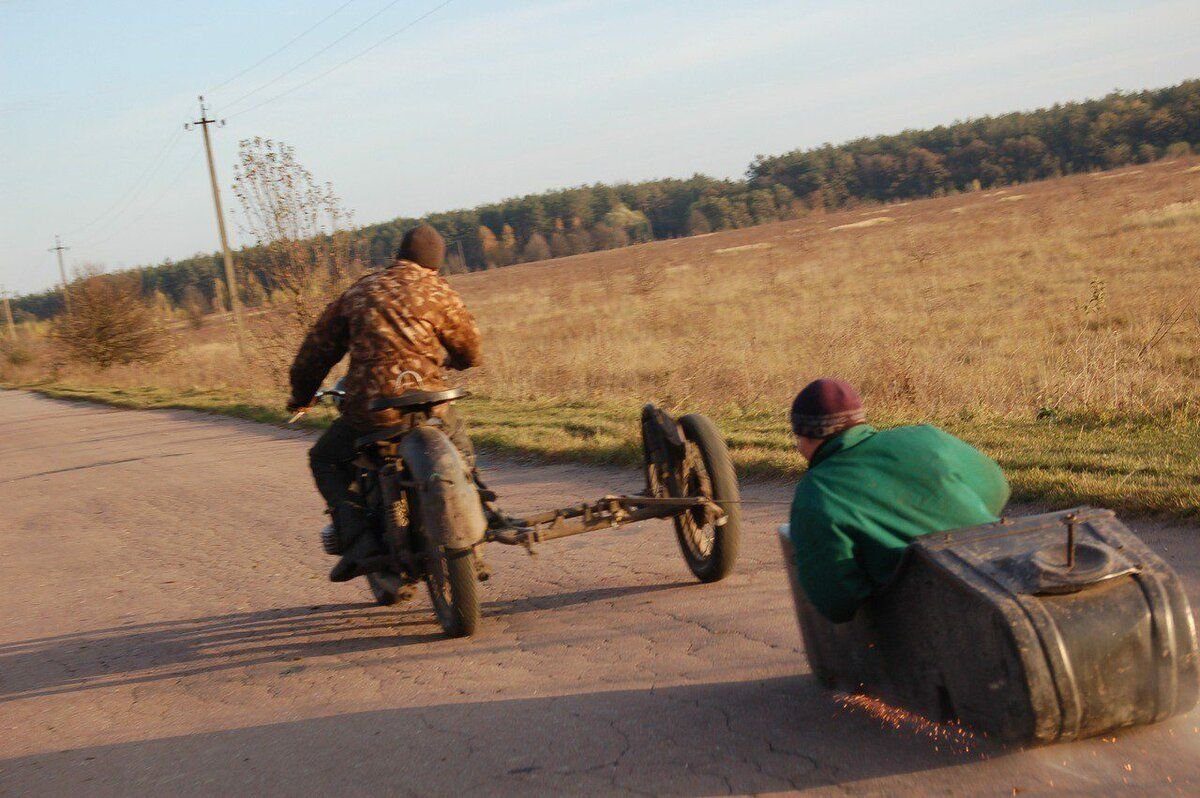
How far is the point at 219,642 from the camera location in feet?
20.9

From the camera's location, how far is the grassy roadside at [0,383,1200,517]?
6617mm

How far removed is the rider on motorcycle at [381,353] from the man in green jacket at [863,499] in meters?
2.44

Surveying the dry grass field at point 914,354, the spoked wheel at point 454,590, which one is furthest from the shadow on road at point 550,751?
the dry grass field at point 914,354

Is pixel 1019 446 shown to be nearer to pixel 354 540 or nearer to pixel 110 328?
pixel 354 540

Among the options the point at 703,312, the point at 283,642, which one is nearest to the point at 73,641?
the point at 283,642

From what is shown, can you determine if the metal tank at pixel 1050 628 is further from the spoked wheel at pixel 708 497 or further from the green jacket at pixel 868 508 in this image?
the spoked wheel at pixel 708 497

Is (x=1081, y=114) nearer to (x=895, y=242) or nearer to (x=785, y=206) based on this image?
(x=785, y=206)

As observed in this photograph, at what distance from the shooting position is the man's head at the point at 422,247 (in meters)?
6.08

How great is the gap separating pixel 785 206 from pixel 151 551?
89511 mm

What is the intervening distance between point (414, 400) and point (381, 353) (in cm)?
36

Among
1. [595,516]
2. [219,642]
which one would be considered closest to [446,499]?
[595,516]

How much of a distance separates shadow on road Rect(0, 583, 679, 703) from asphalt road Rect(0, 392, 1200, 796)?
0.8 inches

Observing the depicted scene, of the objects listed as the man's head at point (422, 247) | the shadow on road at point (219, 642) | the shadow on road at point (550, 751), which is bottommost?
the shadow on road at point (219, 642)

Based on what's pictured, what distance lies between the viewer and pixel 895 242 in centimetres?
4178
